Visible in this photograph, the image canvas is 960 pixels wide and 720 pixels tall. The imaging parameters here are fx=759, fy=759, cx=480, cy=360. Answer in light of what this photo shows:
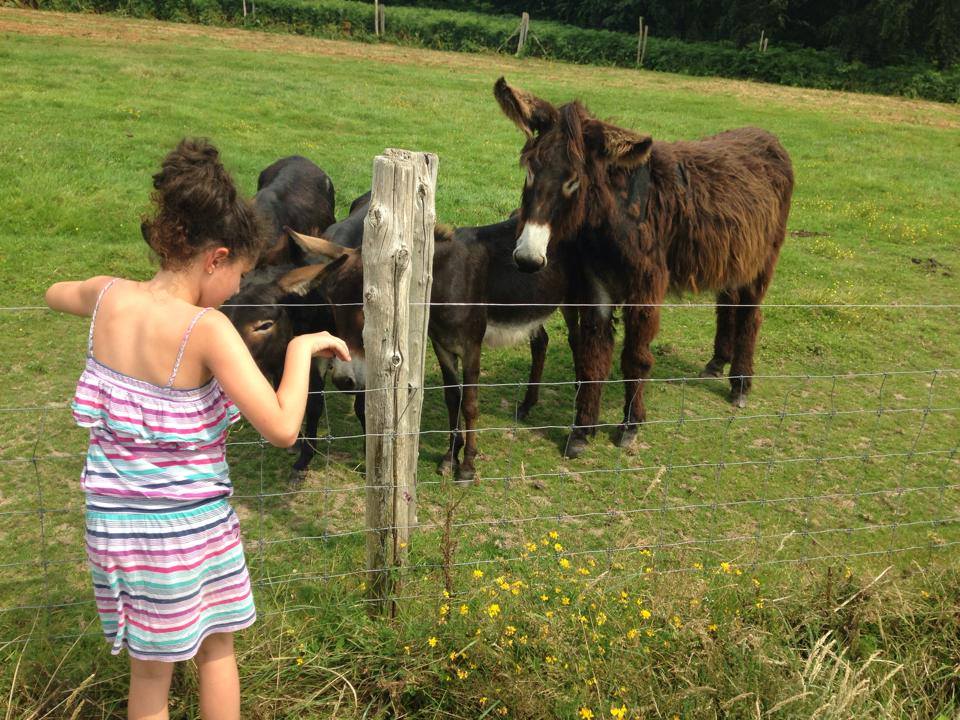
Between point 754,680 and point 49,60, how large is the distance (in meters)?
18.7

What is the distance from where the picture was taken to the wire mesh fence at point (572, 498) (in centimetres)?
355

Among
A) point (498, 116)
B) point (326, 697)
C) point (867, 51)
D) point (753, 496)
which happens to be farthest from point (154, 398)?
point (867, 51)

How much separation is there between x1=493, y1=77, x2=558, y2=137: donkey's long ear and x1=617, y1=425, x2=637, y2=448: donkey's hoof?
2239 mm

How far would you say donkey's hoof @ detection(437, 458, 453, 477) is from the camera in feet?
16.8

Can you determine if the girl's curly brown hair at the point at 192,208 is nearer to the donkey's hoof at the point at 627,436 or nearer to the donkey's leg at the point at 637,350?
the donkey's leg at the point at 637,350

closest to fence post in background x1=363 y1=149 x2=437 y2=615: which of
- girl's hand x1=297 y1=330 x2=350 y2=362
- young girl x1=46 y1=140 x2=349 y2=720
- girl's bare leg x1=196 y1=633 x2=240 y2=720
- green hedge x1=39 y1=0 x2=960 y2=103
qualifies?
girl's hand x1=297 y1=330 x2=350 y2=362

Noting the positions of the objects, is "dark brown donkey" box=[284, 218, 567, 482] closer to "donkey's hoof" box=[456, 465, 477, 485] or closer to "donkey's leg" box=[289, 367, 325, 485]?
"donkey's hoof" box=[456, 465, 477, 485]

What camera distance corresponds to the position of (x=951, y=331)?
26.0 feet

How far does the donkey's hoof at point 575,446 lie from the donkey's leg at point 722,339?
185 cm

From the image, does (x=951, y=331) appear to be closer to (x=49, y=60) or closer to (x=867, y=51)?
(x=49, y=60)

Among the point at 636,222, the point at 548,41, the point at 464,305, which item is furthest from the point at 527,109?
the point at 548,41

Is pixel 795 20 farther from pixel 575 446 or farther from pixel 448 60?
pixel 575 446

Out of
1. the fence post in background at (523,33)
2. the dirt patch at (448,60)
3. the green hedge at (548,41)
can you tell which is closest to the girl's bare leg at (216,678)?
the dirt patch at (448,60)

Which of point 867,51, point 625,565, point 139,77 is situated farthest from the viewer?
point 867,51
